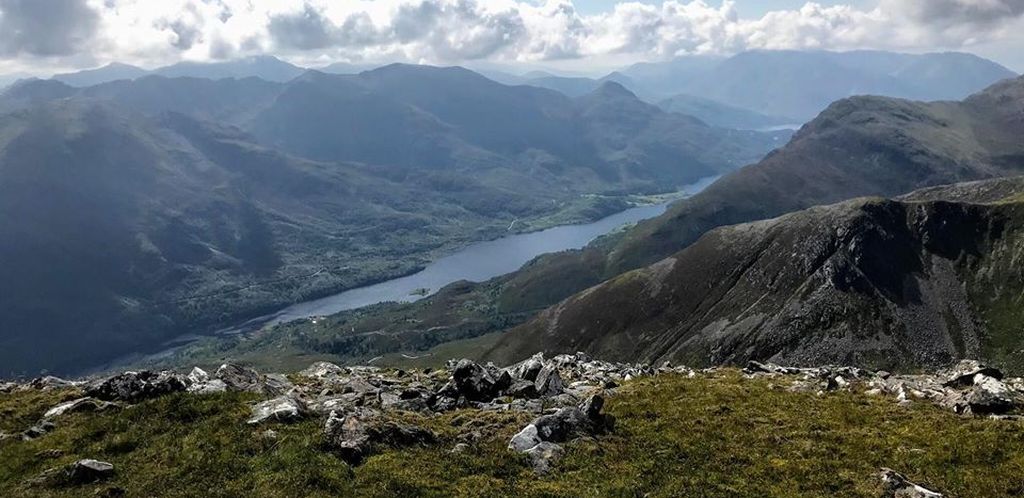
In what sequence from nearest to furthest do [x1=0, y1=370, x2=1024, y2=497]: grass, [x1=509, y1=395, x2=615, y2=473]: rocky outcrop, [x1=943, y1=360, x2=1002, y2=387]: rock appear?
[x1=0, y1=370, x2=1024, y2=497]: grass → [x1=509, y1=395, x2=615, y2=473]: rocky outcrop → [x1=943, y1=360, x2=1002, y2=387]: rock

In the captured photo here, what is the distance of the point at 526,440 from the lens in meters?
31.7

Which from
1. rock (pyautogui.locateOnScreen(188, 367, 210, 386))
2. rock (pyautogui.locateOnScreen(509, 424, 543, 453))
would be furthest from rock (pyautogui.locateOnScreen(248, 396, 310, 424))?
rock (pyautogui.locateOnScreen(509, 424, 543, 453))

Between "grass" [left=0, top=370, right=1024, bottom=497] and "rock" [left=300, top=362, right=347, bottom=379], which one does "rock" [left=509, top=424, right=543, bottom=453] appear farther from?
"rock" [left=300, top=362, right=347, bottom=379]

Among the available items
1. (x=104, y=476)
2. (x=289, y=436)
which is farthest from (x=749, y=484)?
(x=104, y=476)

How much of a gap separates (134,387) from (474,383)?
818 inches

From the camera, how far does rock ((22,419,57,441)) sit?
108 ft

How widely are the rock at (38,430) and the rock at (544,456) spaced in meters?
25.3

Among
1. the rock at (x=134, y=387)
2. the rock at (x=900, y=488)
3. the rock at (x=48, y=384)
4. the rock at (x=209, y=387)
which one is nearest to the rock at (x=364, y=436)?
the rock at (x=209, y=387)

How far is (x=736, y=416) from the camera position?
36656 millimetres

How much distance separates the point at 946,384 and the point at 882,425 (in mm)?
11378

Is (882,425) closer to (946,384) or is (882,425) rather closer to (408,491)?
(946,384)

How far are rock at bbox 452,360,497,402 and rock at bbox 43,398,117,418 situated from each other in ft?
66.6

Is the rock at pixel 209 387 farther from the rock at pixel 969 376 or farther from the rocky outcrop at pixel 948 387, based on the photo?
the rock at pixel 969 376

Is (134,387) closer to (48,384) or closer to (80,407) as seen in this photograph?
(80,407)
